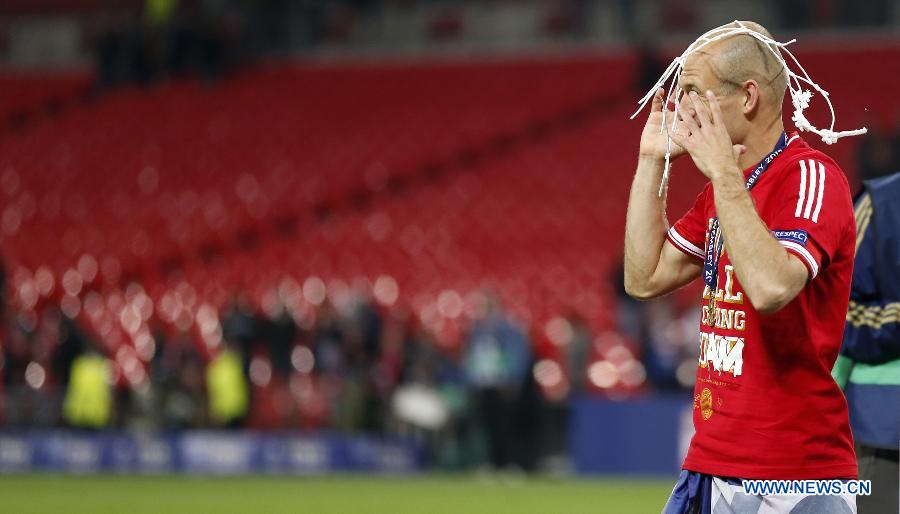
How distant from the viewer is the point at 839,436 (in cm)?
387

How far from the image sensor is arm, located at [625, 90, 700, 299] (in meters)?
4.26

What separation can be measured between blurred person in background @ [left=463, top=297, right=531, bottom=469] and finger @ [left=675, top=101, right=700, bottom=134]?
13.8 m

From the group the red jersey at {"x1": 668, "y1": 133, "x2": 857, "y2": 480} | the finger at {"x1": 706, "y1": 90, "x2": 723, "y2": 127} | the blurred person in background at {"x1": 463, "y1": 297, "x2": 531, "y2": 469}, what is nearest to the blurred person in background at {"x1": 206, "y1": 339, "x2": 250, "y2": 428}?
the blurred person in background at {"x1": 463, "y1": 297, "x2": 531, "y2": 469}

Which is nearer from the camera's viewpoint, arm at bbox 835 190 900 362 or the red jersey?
the red jersey

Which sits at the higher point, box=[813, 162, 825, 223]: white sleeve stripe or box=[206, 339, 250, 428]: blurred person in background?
box=[813, 162, 825, 223]: white sleeve stripe

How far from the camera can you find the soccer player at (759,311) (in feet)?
12.4

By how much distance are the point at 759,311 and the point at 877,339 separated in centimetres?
136

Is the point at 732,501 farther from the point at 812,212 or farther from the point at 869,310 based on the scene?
the point at 869,310

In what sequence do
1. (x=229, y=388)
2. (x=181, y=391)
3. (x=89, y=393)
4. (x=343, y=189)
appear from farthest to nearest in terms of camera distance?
(x=343, y=189)
(x=89, y=393)
(x=181, y=391)
(x=229, y=388)

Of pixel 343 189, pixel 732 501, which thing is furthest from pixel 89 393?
pixel 732 501

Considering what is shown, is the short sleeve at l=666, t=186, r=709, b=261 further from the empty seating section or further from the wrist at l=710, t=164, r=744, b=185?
the empty seating section

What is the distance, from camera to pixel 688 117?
12.7 feet

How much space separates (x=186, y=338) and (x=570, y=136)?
9.24 meters

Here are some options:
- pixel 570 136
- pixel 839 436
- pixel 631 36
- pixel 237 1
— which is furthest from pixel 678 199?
pixel 839 436
